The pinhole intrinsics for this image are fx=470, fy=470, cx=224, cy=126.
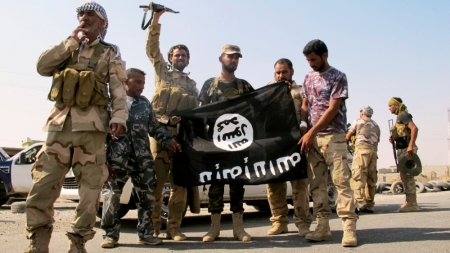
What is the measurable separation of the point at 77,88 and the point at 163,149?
1923mm

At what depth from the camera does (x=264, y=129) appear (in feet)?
18.9

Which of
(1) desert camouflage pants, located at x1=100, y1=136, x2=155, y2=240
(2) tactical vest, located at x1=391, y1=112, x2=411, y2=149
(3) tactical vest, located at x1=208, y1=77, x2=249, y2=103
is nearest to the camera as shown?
(1) desert camouflage pants, located at x1=100, y1=136, x2=155, y2=240

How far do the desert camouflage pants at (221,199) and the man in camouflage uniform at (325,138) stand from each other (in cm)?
85

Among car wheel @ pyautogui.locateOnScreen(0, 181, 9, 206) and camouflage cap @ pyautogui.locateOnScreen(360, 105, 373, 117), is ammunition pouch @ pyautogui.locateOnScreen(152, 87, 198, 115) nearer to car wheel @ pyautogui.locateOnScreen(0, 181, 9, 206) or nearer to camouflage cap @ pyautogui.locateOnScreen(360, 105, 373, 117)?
camouflage cap @ pyautogui.locateOnScreen(360, 105, 373, 117)

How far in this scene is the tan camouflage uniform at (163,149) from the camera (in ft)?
18.6

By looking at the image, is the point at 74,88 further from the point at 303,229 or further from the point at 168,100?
the point at 303,229

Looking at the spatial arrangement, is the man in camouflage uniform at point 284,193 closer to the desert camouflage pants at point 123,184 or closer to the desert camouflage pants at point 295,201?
the desert camouflage pants at point 295,201

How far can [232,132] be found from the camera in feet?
19.1

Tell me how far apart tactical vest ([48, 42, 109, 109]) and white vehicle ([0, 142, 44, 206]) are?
356 inches

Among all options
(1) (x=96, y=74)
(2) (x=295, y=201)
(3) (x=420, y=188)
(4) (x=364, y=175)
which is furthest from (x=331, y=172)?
(3) (x=420, y=188)

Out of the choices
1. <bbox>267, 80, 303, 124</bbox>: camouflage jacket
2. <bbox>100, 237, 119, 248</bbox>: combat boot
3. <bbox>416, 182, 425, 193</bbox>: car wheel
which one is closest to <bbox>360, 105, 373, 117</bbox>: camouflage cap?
<bbox>267, 80, 303, 124</bbox>: camouflage jacket

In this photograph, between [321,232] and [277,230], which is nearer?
[321,232]

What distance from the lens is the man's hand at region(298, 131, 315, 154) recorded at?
514cm

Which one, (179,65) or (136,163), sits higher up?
(179,65)
